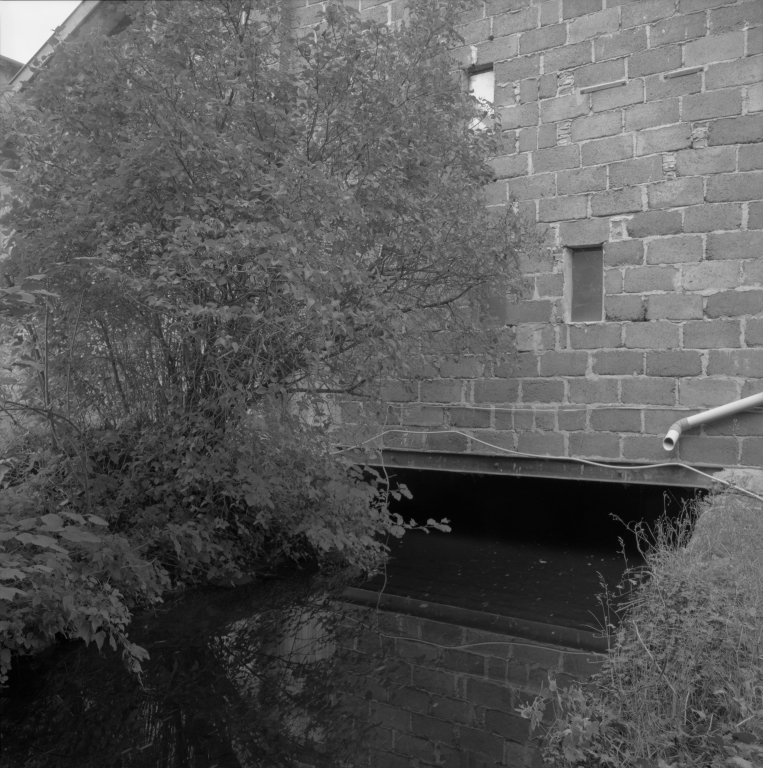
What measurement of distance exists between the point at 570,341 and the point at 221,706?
433 centimetres

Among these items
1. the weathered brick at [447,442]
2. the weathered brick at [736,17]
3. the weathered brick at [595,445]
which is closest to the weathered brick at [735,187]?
the weathered brick at [736,17]

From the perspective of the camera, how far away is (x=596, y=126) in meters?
7.07

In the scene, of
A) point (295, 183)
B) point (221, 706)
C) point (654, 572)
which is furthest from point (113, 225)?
point (654, 572)

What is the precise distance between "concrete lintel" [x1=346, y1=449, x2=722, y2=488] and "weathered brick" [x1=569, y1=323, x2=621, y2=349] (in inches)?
37.0

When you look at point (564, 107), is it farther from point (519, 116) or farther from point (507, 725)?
point (507, 725)

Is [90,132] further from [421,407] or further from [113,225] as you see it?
[421,407]

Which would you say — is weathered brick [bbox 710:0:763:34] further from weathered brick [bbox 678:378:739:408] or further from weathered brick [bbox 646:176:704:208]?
weathered brick [bbox 678:378:739:408]

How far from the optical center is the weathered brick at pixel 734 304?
20.9ft

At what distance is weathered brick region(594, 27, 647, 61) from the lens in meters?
6.84

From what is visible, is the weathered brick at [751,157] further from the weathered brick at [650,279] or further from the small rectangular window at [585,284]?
the small rectangular window at [585,284]

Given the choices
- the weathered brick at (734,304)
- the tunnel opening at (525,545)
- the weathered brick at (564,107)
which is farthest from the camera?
the weathered brick at (564,107)

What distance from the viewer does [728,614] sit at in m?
3.74

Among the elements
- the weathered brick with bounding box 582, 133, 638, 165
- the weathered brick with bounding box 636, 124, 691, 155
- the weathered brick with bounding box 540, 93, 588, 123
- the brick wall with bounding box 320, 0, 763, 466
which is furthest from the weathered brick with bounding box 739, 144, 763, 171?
the weathered brick with bounding box 540, 93, 588, 123

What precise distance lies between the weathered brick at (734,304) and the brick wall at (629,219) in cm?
1
